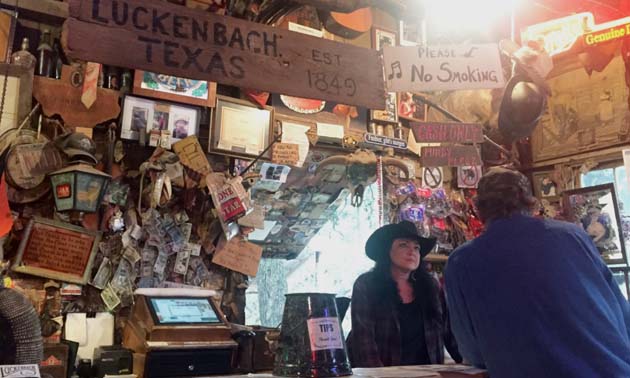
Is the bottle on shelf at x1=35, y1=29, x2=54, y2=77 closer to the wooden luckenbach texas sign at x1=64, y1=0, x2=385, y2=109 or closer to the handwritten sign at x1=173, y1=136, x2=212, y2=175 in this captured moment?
the handwritten sign at x1=173, y1=136, x2=212, y2=175

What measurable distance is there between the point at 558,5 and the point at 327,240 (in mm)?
3202

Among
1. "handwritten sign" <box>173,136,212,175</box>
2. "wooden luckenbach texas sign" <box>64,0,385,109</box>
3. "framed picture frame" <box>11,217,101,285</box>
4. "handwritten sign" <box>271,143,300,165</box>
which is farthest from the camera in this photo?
"handwritten sign" <box>271,143,300,165</box>

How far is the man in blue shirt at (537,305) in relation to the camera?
1775mm

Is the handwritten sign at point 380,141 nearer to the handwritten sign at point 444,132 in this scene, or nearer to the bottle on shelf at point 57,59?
the handwritten sign at point 444,132

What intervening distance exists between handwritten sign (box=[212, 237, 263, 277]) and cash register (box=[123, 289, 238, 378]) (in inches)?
26.9

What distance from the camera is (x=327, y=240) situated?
5238 mm

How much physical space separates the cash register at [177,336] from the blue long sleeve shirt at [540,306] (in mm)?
1398

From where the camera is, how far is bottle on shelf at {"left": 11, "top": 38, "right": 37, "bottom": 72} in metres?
3.23

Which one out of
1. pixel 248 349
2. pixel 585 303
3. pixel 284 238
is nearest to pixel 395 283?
pixel 248 349

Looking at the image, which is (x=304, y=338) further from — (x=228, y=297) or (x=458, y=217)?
(x=458, y=217)

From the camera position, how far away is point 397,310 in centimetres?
286

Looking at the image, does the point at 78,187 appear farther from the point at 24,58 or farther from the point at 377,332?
the point at 377,332

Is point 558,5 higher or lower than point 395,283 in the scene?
higher

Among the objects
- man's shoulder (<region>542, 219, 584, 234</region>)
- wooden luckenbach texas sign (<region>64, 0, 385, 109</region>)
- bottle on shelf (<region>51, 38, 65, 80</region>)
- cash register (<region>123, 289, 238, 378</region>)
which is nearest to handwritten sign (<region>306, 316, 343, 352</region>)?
wooden luckenbach texas sign (<region>64, 0, 385, 109</region>)
